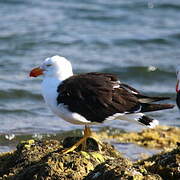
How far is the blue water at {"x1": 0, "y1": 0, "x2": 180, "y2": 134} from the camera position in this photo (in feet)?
37.2

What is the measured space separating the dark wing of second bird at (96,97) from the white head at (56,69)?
130 millimetres

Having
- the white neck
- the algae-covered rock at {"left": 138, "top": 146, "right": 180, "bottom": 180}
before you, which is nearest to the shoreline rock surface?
the algae-covered rock at {"left": 138, "top": 146, "right": 180, "bottom": 180}

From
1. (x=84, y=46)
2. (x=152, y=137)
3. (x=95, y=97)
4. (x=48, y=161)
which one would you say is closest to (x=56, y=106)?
(x=95, y=97)

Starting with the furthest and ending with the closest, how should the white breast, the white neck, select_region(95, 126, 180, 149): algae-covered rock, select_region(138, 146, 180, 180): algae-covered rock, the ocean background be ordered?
the ocean background
select_region(95, 126, 180, 149): algae-covered rock
the white neck
the white breast
select_region(138, 146, 180, 180): algae-covered rock

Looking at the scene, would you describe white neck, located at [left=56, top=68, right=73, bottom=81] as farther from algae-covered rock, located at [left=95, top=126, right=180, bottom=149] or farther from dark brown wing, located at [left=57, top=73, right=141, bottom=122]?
algae-covered rock, located at [left=95, top=126, right=180, bottom=149]

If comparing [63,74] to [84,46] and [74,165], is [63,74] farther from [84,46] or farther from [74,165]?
[84,46]

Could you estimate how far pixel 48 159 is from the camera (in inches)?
221

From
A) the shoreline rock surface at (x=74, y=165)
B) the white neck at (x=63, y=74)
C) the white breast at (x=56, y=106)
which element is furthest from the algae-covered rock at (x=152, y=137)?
the white breast at (x=56, y=106)

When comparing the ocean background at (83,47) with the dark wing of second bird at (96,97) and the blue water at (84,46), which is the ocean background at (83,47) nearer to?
the blue water at (84,46)

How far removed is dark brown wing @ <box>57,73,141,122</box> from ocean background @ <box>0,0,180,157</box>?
2.76 m

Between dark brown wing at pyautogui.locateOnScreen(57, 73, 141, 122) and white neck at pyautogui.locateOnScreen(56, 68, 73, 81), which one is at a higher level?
white neck at pyautogui.locateOnScreen(56, 68, 73, 81)

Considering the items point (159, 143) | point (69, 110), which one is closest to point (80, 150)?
point (69, 110)

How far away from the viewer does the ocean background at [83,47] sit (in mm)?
11109

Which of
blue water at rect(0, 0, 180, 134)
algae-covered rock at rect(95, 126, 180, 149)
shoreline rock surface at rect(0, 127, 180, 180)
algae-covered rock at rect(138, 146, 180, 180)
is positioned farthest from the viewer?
blue water at rect(0, 0, 180, 134)
